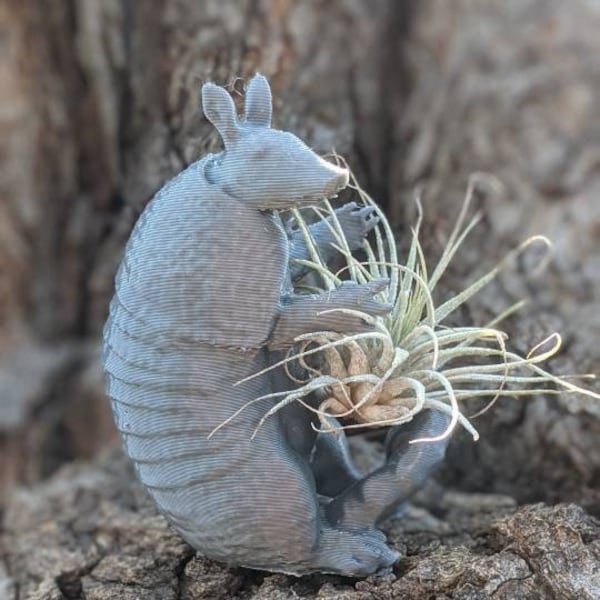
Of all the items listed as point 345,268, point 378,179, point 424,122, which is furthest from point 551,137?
point 345,268

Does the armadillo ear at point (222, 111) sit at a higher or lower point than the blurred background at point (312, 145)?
higher

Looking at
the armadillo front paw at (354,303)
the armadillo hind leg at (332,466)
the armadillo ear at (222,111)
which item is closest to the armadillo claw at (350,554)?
the armadillo hind leg at (332,466)

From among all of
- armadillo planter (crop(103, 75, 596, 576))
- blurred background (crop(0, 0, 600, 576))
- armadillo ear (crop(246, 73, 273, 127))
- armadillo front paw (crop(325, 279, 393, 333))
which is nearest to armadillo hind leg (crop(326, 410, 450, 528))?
armadillo planter (crop(103, 75, 596, 576))

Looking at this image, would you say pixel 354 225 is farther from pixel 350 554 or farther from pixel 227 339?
pixel 350 554

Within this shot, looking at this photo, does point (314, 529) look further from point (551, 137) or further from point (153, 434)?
point (551, 137)

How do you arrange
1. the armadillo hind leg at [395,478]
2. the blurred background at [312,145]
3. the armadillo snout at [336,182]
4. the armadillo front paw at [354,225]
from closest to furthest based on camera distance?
the armadillo snout at [336,182]
the armadillo hind leg at [395,478]
the armadillo front paw at [354,225]
the blurred background at [312,145]

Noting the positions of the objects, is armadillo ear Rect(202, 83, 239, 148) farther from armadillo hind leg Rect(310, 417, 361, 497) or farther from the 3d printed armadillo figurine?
armadillo hind leg Rect(310, 417, 361, 497)

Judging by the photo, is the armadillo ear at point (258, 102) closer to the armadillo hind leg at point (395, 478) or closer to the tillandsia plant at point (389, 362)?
the tillandsia plant at point (389, 362)
